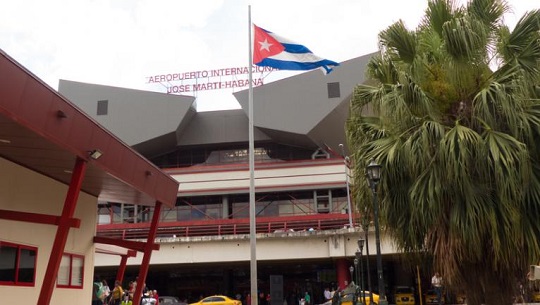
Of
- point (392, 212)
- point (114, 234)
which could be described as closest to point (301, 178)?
point (114, 234)

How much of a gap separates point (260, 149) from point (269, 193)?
557 cm

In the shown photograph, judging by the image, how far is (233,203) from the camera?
51.6 metres

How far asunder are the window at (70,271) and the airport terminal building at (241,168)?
88.3ft

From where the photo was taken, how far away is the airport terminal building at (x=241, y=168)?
153 feet

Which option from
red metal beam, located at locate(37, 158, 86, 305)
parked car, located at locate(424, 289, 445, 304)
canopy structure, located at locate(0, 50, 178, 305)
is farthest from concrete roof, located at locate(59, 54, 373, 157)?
red metal beam, located at locate(37, 158, 86, 305)

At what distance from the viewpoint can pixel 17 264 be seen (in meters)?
14.0

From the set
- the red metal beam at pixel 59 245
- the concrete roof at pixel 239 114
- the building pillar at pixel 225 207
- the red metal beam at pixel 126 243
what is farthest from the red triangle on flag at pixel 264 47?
the building pillar at pixel 225 207

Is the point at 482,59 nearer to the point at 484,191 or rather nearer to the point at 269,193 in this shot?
the point at 484,191

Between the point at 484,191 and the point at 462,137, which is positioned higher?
the point at 462,137

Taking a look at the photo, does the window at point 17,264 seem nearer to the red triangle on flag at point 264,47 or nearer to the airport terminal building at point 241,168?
the red triangle on flag at point 264,47

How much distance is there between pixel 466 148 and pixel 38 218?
358 inches

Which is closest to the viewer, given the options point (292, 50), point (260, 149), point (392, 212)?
point (392, 212)

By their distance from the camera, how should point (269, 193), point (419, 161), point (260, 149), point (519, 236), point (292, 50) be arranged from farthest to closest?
point (260, 149) < point (269, 193) < point (292, 50) < point (419, 161) < point (519, 236)

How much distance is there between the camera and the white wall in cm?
1351
